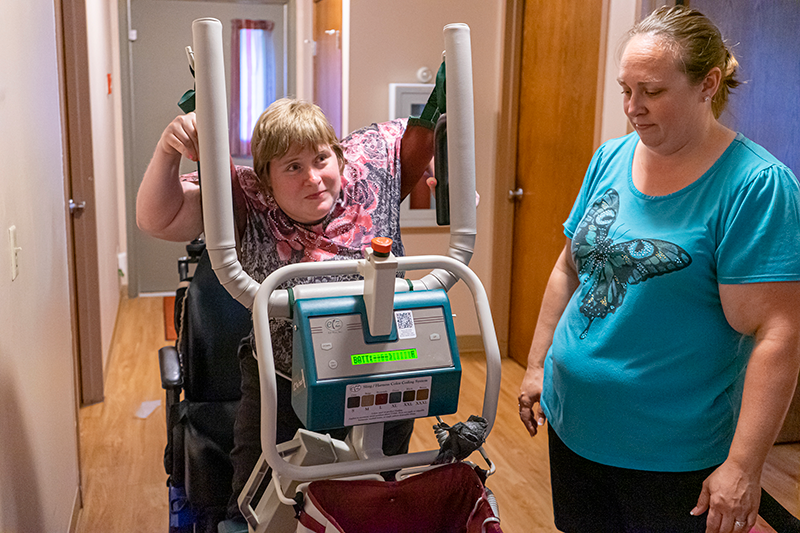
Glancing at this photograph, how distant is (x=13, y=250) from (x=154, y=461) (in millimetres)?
1497

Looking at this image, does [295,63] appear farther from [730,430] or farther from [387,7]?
[730,430]

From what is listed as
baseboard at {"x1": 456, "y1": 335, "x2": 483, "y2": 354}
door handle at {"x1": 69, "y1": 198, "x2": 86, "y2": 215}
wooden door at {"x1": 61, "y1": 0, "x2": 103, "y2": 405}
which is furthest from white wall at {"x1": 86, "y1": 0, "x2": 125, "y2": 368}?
baseboard at {"x1": 456, "y1": 335, "x2": 483, "y2": 354}

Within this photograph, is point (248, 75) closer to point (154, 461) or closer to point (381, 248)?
point (154, 461)

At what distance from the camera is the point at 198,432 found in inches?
68.6

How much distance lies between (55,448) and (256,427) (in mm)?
751

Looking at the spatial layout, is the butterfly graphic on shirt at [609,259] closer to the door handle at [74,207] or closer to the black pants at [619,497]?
the black pants at [619,497]

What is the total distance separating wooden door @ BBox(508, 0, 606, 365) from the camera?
303 cm

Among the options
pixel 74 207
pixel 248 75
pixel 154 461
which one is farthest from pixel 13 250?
pixel 248 75

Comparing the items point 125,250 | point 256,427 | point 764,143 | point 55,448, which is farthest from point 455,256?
point 125,250

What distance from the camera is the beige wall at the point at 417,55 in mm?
3467

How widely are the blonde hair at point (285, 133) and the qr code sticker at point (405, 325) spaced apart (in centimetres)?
37

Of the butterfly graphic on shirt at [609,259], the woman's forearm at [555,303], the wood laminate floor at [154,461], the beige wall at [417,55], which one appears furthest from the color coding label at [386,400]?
the beige wall at [417,55]

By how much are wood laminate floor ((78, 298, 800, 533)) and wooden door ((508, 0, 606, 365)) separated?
49 centimetres

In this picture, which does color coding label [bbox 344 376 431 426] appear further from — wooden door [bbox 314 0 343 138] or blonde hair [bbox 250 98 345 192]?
wooden door [bbox 314 0 343 138]
